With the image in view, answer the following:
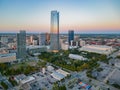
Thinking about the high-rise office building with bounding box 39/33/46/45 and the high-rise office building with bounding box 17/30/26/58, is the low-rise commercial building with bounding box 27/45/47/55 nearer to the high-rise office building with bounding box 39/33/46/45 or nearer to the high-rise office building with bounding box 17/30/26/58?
the high-rise office building with bounding box 17/30/26/58

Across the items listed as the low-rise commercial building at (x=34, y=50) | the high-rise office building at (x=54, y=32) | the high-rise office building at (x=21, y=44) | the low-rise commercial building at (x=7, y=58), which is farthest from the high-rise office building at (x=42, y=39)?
the low-rise commercial building at (x=7, y=58)

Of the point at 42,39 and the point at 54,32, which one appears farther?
the point at 42,39

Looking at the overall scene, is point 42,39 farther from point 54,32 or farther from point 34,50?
point 34,50

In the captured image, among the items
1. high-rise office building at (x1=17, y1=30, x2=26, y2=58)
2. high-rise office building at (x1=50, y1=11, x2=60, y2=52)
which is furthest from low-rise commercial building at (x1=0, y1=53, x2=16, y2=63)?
high-rise office building at (x1=50, y1=11, x2=60, y2=52)

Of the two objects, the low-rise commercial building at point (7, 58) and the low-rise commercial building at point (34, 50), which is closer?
the low-rise commercial building at point (7, 58)

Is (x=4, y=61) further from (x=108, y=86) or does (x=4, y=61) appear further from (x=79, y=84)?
(x=108, y=86)

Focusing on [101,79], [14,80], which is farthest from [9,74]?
[101,79]

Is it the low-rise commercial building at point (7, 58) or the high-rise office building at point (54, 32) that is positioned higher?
the high-rise office building at point (54, 32)

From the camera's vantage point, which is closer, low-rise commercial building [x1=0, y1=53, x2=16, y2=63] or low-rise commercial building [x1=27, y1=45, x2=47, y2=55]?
low-rise commercial building [x1=0, y1=53, x2=16, y2=63]

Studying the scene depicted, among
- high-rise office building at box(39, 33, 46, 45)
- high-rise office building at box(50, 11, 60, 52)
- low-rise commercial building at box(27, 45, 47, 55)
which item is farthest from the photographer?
high-rise office building at box(39, 33, 46, 45)

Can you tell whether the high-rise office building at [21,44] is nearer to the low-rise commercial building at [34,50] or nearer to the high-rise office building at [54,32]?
the low-rise commercial building at [34,50]

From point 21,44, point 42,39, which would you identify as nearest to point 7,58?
point 21,44
